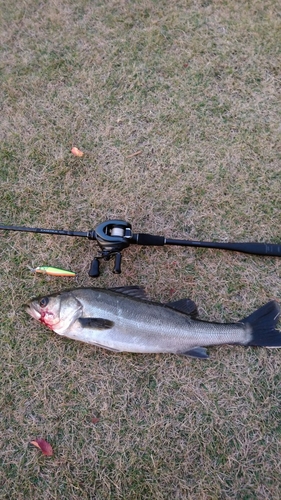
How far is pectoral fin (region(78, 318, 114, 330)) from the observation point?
3002 millimetres

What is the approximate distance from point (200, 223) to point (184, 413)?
1.66m

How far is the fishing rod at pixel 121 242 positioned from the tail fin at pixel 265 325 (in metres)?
0.48

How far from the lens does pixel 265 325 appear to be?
3.11 m

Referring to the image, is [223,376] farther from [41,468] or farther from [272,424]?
[41,468]

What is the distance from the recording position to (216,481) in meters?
2.97

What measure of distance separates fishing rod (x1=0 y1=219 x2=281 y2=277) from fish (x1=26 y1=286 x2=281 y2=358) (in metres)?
0.29

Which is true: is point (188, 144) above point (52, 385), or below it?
above

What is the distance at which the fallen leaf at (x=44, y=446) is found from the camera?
10.1ft

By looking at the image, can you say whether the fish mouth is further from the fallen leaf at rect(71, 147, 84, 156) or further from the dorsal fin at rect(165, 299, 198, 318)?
the fallen leaf at rect(71, 147, 84, 156)

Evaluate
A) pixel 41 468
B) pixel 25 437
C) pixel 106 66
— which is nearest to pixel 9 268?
pixel 25 437

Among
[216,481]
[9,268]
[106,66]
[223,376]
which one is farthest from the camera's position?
[106,66]

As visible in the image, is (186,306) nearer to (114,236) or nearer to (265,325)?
(265,325)

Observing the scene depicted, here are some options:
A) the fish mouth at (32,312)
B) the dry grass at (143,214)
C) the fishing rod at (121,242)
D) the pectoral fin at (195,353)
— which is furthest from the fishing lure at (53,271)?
the pectoral fin at (195,353)

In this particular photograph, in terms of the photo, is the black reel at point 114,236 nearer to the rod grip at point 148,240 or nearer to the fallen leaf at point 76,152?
the rod grip at point 148,240
